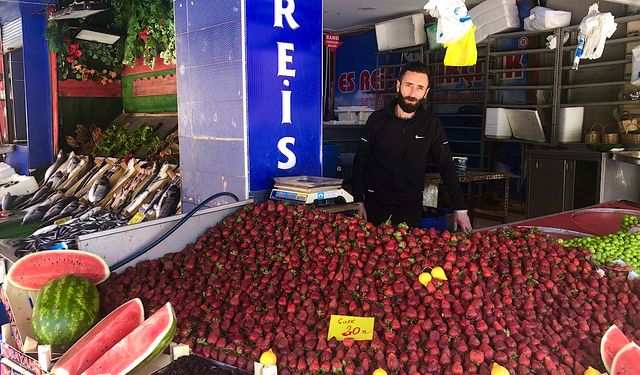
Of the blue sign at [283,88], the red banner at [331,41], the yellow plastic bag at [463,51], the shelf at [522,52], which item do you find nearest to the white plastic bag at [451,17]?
the yellow plastic bag at [463,51]

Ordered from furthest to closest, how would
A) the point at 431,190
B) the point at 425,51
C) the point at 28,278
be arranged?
the point at 425,51 → the point at 431,190 → the point at 28,278

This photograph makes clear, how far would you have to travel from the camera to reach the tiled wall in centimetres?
322

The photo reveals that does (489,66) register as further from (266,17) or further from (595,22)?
(266,17)

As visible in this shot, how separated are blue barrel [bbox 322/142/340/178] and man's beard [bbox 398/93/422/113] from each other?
112 inches

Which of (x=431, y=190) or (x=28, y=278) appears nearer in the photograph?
(x=28, y=278)

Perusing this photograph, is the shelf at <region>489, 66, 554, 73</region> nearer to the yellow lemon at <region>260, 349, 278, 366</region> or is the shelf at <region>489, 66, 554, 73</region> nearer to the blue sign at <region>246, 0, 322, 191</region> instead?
the blue sign at <region>246, 0, 322, 191</region>

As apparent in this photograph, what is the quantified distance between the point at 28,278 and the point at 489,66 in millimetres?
6879

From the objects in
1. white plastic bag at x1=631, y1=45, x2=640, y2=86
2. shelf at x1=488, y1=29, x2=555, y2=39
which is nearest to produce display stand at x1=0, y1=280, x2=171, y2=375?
white plastic bag at x1=631, y1=45, x2=640, y2=86

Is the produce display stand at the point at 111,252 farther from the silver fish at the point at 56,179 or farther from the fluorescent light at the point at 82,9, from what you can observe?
the fluorescent light at the point at 82,9

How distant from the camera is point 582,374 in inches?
60.5

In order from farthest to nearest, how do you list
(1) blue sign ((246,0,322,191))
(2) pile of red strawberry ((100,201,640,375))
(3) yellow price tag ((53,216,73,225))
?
(3) yellow price tag ((53,216,73,225)), (1) blue sign ((246,0,322,191)), (2) pile of red strawberry ((100,201,640,375))

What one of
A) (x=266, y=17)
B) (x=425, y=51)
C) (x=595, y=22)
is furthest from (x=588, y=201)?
(x=266, y=17)

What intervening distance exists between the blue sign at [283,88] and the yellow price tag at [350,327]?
5.44ft

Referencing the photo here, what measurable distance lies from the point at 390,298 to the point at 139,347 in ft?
2.75
